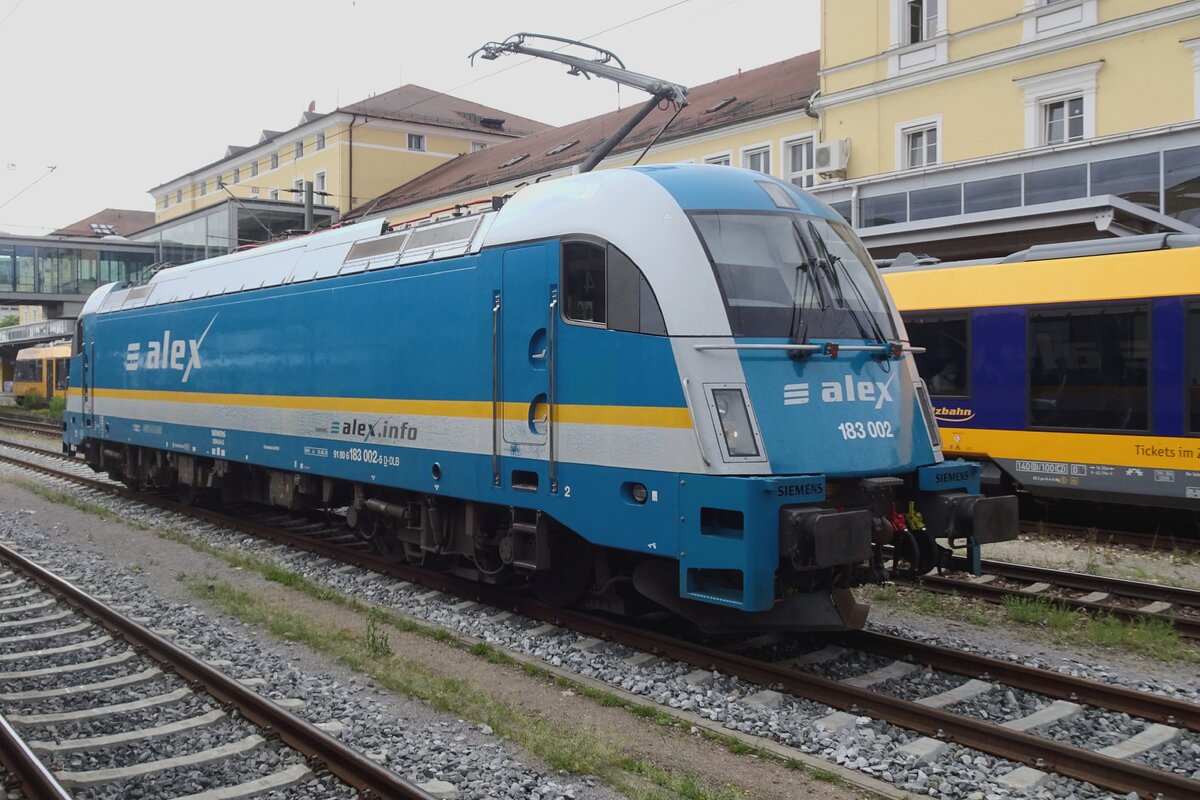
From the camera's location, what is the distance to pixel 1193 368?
10.9 metres

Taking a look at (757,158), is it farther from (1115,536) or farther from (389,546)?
(389,546)

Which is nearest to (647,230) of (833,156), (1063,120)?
(1063,120)

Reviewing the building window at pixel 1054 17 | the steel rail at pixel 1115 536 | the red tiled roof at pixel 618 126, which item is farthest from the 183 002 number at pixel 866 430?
the red tiled roof at pixel 618 126

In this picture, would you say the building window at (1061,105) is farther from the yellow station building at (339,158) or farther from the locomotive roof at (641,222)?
the yellow station building at (339,158)

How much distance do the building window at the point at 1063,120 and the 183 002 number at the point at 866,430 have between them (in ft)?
61.3

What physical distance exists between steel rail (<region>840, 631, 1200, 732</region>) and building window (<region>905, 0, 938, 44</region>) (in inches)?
876

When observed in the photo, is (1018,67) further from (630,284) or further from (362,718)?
(362,718)

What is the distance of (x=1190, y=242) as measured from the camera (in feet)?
36.7

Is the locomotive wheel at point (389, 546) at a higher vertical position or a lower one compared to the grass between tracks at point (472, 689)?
higher

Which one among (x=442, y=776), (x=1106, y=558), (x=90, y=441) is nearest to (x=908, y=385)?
(x=442, y=776)

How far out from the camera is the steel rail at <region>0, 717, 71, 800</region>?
194 inches

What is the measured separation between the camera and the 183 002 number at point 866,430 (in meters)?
6.93

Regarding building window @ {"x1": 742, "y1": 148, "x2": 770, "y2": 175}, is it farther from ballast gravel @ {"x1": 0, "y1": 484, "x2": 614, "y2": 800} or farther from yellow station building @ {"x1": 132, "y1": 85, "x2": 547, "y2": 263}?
ballast gravel @ {"x1": 0, "y1": 484, "x2": 614, "y2": 800}

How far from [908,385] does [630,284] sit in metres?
2.18
